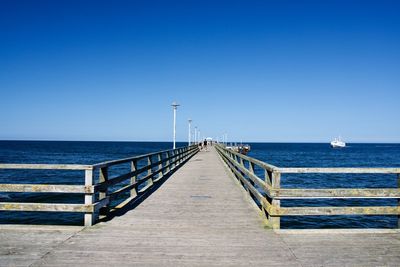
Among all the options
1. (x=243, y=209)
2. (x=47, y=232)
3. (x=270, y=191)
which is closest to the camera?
(x=47, y=232)

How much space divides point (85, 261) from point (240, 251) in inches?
82.9

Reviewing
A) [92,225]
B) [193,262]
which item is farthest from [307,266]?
[92,225]

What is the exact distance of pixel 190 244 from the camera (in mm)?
5035

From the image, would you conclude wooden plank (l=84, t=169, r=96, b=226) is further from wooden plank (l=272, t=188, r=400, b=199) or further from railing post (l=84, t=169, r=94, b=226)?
wooden plank (l=272, t=188, r=400, b=199)

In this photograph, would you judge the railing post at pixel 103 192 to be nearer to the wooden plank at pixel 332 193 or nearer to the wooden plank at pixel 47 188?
the wooden plank at pixel 47 188

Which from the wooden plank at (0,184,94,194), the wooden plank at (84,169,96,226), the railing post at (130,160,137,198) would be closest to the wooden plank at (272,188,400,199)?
the wooden plank at (84,169,96,226)

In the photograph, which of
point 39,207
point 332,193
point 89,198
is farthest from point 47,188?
point 332,193

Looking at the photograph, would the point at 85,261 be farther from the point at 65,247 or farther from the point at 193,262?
the point at 193,262

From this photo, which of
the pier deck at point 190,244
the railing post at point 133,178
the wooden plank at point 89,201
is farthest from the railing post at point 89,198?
the railing post at point 133,178

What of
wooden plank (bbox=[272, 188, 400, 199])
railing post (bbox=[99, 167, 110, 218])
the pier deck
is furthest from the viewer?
railing post (bbox=[99, 167, 110, 218])

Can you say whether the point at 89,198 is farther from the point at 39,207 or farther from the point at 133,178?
the point at 133,178

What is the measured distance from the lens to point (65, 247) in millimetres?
4789

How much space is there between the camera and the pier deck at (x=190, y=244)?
4.34 m

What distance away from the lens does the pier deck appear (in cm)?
434
